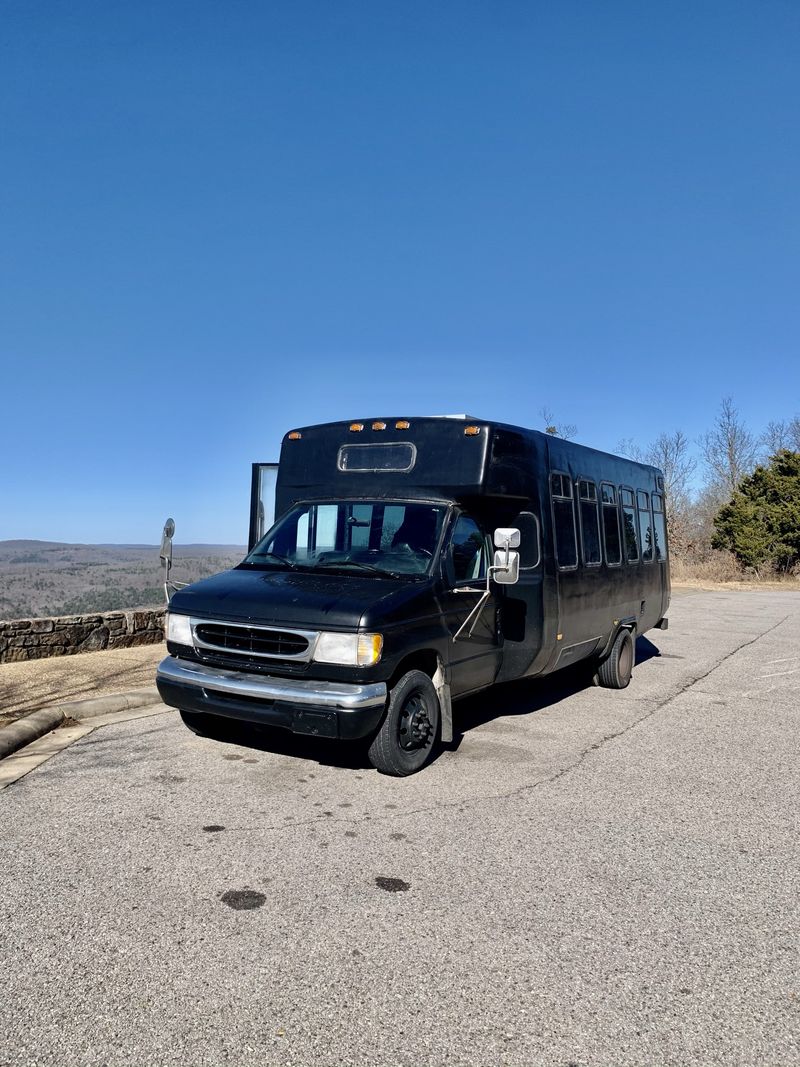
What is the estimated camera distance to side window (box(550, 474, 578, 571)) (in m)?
7.70

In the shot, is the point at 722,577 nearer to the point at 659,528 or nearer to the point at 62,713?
the point at 659,528

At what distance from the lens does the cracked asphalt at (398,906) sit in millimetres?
2787

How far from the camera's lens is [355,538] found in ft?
21.3

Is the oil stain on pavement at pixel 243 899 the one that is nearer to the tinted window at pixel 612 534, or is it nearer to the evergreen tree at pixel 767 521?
the tinted window at pixel 612 534

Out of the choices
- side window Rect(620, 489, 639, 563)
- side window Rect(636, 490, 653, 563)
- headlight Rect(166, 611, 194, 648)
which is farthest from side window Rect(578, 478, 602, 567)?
headlight Rect(166, 611, 194, 648)

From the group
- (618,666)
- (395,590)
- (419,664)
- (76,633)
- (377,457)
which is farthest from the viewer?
(76,633)

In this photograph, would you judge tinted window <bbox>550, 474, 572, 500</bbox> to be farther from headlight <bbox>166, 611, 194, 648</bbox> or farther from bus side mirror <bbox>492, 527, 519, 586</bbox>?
headlight <bbox>166, 611, 194, 648</bbox>

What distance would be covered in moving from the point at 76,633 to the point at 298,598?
7.17 meters

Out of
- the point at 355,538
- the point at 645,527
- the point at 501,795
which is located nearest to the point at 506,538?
the point at 355,538

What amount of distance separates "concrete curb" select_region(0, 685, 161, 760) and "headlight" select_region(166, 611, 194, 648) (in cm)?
159

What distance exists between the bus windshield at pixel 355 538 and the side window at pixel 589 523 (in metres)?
2.53

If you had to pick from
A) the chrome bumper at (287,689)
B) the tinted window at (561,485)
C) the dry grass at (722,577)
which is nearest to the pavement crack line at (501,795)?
the chrome bumper at (287,689)

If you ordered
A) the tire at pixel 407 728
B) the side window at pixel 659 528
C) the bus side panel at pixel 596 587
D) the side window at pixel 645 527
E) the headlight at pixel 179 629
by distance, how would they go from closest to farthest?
the tire at pixel 407 728 < the headlight at pixel 179 629 < the bus side panel at pixel 596 587 < the side window at pixel 645 527 < the side window at pixel 659 528

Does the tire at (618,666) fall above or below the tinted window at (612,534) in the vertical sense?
below
